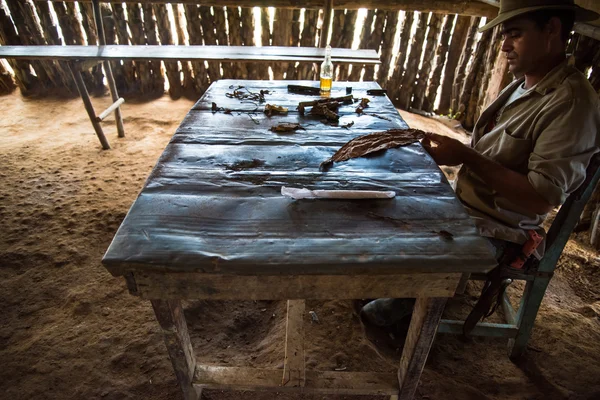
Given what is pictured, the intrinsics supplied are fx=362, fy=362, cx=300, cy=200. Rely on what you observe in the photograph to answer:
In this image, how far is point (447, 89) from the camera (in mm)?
4953

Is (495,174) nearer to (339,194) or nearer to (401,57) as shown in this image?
(339,194)

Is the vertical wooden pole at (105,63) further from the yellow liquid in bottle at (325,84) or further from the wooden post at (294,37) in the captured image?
the yellow liquid in bottle at (325,84)

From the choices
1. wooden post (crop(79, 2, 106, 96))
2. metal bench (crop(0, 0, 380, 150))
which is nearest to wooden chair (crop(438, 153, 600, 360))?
metal bench (crop(0, 0, 380, 150))

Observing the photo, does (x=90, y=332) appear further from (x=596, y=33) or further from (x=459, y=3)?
(x=459, y=3)

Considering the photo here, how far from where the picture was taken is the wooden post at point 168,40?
16.0 ft

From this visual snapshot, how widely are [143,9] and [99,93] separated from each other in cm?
141

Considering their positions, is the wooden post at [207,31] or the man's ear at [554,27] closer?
the man's ear at [554,27]

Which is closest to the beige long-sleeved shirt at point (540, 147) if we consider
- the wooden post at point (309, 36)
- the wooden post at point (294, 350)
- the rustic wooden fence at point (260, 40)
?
the wooden post at point (294, 350)

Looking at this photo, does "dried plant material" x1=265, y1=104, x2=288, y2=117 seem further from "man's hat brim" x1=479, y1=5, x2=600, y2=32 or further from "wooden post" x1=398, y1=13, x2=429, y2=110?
"wooden post" x1=398, y1=13, x2=429, y2=110

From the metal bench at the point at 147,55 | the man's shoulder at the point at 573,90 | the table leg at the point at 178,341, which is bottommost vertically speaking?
the table leg at the point at 178,341

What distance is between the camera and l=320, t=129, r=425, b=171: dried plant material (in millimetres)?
1569

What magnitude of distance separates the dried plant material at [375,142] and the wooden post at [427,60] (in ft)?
11.9

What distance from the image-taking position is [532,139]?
146cm

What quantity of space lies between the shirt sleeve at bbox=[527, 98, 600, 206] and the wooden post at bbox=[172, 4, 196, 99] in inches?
185
